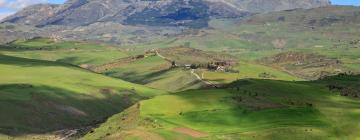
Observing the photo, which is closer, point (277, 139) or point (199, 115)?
point (277, 139)

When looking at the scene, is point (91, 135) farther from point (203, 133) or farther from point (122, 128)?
point (203, 133)

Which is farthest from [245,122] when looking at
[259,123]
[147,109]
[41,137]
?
[41,137]

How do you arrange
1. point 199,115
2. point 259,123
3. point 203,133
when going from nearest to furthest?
point 203,133, point 259,123, point 199,115

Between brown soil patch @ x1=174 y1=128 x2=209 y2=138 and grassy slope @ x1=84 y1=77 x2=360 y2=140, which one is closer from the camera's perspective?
grassy slope @ x1=84 y1=77 x2=360 y2=140

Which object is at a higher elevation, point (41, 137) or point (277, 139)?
point (277, 139)

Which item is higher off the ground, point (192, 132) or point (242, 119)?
point (192, 132)

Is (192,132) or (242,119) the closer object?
(192,132)

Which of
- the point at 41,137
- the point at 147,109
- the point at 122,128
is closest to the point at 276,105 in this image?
the point at 147,109

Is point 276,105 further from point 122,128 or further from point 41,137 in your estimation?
point 41,137

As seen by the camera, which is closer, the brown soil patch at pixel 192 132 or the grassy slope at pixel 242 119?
the grassy slope at pixel 242 119

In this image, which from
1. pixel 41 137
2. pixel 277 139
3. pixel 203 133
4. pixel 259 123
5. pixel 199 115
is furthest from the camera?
pixel 41 137
